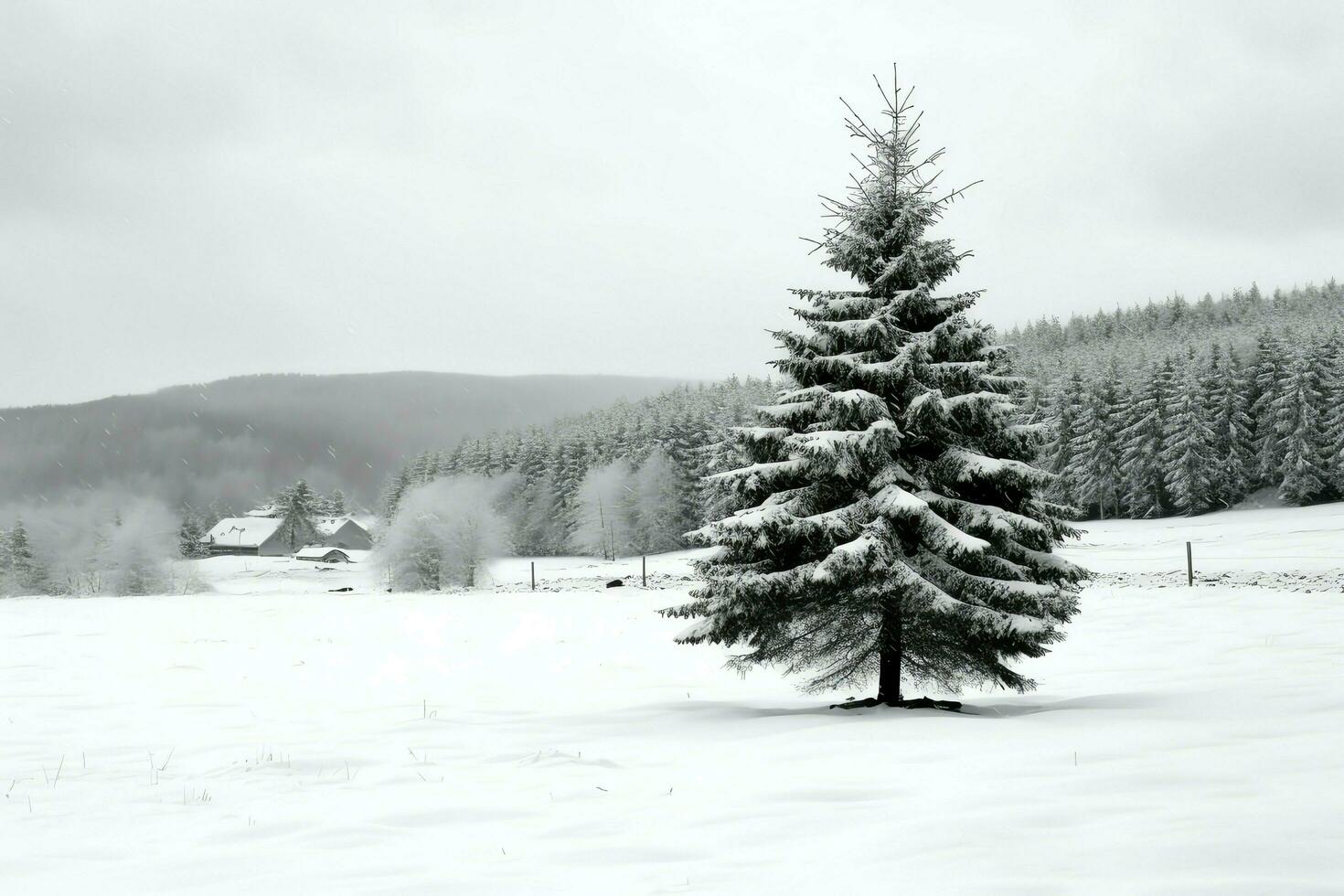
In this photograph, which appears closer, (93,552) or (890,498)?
(890,498)

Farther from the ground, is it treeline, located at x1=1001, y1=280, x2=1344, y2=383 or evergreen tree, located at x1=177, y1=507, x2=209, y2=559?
treeline, located at x1=1001, y1=280, x2=1344, y2=383

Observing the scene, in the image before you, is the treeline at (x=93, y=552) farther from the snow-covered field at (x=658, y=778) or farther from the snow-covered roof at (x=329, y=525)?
the snow-covered roof at (x=329, y=525)

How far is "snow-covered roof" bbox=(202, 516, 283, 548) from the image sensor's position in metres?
131

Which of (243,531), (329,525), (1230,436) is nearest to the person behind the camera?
(1230,436)

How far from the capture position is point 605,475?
88.6m

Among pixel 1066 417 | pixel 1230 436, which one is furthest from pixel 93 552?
pixel 1230 436

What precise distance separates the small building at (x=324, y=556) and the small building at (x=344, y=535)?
12.9m

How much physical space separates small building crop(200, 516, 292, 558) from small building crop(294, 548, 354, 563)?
12670 millimetres

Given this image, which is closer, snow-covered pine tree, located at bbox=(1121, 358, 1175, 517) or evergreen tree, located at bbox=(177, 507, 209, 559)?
snow-covered pine tree, located at bbox=(1121, 358, 1175, 517)

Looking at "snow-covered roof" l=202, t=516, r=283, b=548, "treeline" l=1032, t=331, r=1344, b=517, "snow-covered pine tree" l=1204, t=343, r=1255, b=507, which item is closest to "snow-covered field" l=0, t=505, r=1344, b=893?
"treeline" l=1032, t=331, r=1344, b=517

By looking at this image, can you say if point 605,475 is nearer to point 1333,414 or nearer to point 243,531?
point 1333,414

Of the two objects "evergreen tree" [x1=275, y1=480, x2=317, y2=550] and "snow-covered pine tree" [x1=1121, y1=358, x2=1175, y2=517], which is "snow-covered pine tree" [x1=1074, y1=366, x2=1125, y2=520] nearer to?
"snow-covered pine tree" [x1=1121, y1=358, x2=1175, y2=517]

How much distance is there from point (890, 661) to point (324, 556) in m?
119

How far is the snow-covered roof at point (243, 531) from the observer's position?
Answer: 131 m
